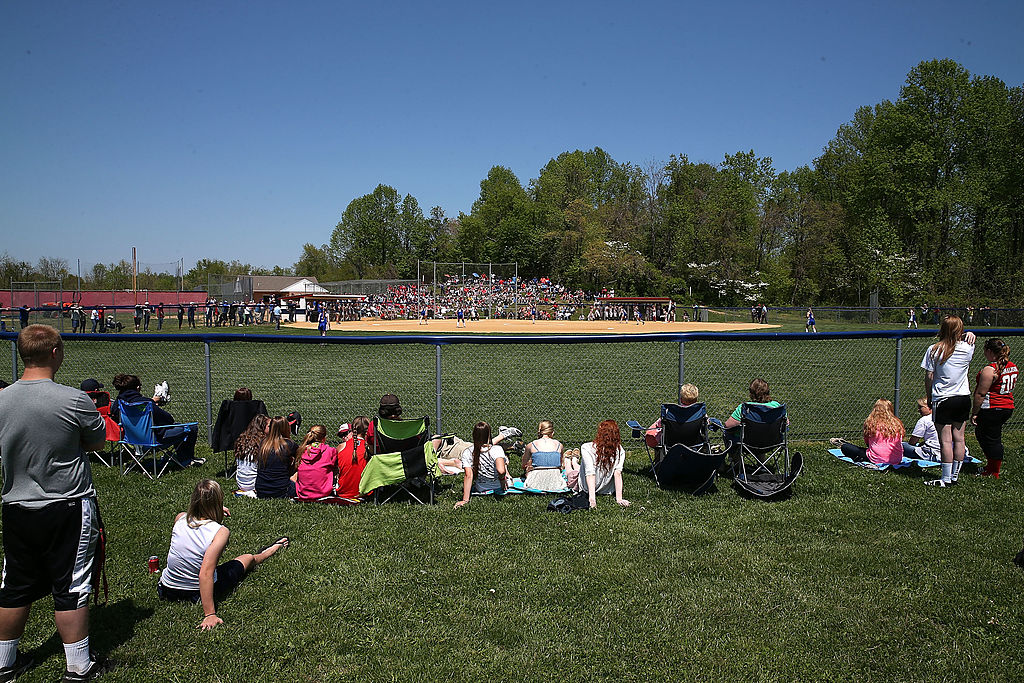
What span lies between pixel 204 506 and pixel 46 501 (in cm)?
125

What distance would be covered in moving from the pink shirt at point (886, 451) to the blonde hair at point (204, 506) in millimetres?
7413

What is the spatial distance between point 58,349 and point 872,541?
6247mm

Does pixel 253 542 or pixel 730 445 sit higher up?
pixel 730 445

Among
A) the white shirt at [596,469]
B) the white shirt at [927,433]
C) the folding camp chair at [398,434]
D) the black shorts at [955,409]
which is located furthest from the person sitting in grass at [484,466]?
the white shirt at [927,433]

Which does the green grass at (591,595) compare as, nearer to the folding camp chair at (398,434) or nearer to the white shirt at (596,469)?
the white shirt at (596,469)

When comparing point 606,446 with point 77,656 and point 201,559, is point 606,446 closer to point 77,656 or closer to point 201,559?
point 201,559

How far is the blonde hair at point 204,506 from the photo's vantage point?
15.1 ft

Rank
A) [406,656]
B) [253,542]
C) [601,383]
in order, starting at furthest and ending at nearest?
1. [601,383]
2. [253,542]
3. [406,656]

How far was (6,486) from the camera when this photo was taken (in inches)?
136

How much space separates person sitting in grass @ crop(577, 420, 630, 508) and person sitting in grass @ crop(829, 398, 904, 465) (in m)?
3.51

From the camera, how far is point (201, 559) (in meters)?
4.48

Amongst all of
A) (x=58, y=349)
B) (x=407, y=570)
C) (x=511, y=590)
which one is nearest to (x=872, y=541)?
(x=511, y=590)

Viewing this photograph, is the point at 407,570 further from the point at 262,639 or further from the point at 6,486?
the point at 6,486

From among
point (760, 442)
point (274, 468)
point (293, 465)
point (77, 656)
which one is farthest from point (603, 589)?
point (293, 465)
